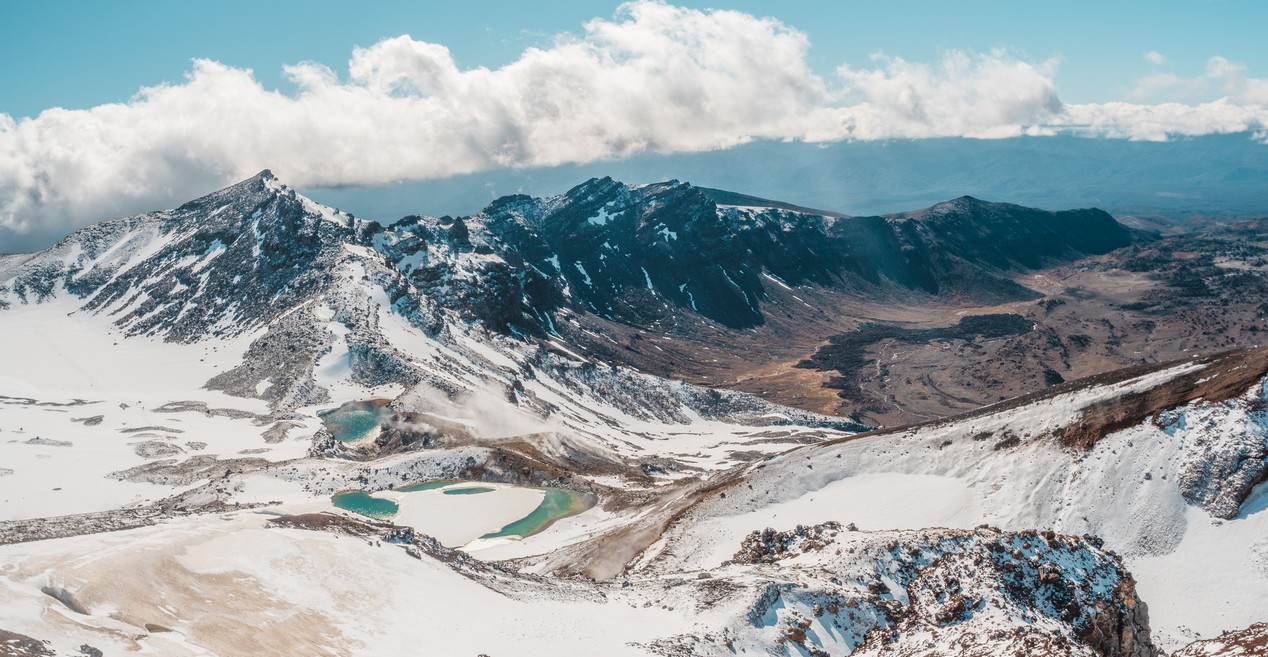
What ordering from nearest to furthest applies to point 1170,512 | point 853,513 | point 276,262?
point 1170,512
point 853,513
point 276,262

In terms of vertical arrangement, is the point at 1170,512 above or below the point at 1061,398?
below

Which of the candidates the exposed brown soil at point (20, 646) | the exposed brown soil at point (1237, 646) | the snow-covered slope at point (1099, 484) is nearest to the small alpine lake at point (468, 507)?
the snow-covered slope at point (1099, 484)

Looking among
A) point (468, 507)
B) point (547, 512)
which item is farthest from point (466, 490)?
point (547, 512)

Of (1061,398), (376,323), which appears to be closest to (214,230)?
(376,323)

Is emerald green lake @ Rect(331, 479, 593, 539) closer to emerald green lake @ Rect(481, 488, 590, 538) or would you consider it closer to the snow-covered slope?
emerald green lake @ Rect(481, 488, 590, 538)

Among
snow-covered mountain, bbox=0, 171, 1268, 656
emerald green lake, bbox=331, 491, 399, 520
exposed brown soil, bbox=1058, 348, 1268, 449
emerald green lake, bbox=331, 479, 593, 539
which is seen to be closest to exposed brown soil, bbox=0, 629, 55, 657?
snow-covered mountain, bbox=0, 171, 1268, 656

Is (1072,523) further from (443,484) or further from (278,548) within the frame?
(443,484)

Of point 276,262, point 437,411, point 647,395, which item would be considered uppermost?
point 276,262

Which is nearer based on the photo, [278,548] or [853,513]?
[278,548]

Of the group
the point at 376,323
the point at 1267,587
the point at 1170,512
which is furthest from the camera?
the point at 376,323
